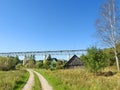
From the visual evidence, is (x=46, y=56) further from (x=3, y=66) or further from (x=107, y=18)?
(x=107, y=18)

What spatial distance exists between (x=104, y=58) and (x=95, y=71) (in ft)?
8.20

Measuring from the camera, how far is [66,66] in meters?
62.9

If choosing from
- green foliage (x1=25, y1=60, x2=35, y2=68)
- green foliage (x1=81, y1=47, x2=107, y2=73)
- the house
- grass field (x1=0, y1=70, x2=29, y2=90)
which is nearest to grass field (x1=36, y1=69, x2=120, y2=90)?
grass field (x1=0, y1=70, x2=29, y2=90)

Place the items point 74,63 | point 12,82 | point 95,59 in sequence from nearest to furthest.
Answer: point 12,82 → point 95,59 → point 74,63

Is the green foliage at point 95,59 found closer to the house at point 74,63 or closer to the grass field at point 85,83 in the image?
the grass field at point 85,83

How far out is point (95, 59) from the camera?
34.3 m

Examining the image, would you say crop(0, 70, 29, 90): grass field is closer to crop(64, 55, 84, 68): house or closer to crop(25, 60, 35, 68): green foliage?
crop(64, 55, 84, 68): house

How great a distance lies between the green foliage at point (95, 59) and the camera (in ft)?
111

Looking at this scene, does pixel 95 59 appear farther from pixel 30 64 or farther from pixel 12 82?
pixel 30 64

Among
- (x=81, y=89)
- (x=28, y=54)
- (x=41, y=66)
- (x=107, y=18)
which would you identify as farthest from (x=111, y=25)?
(x=28, y=54)

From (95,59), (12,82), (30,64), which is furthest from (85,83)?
(30,64)

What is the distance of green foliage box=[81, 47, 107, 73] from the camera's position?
33750mm

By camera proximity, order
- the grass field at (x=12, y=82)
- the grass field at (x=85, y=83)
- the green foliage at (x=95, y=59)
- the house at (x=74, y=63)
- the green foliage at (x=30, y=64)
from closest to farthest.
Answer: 1. the grass field at (x=85, y=83)
2. the grass field at (x=12, y=82)
3. the green foliage at (x=95, y=59)
4. the house at (x=74, y=63)
5. the green foliage at (x=30, y=64)

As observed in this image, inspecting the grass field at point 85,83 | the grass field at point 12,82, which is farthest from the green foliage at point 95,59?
the grass field at point 12,82
